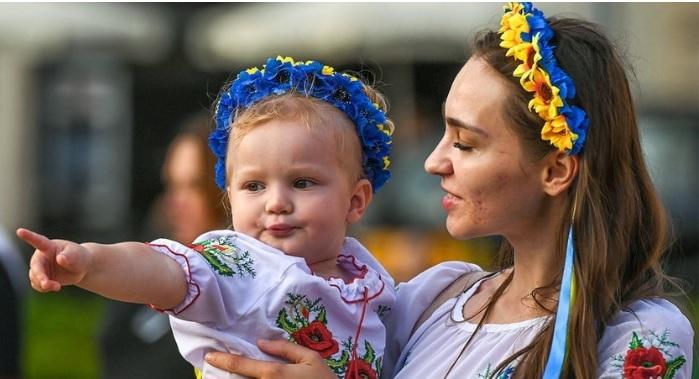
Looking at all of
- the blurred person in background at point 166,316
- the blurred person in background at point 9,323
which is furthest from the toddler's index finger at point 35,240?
the blurred person in background at point 166,316

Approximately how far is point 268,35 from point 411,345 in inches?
283

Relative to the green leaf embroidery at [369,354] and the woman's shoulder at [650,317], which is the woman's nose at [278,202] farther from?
the woman's shoulder at [650,317]

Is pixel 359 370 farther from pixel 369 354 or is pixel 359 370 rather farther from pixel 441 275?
pixel 441 275

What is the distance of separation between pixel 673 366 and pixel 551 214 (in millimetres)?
438

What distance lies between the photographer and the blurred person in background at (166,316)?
15.5 ft

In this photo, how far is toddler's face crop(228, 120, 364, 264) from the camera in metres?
2.73

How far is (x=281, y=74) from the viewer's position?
9.57 ft

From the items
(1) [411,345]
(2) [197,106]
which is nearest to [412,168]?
(2) [197,106]

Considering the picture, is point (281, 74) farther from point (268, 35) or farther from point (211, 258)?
point (268, 35)

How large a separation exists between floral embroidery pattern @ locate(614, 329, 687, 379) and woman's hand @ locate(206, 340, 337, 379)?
0.61 meters

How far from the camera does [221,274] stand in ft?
8.37

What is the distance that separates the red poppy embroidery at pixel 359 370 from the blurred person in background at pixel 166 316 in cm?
201

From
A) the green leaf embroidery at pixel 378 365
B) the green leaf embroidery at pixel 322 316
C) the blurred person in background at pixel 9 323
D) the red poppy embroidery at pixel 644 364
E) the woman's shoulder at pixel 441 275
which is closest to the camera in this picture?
the red poppy embroidery at pixel 644 364

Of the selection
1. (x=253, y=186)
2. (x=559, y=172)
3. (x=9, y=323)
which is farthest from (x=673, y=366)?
(x=9, y=323)
